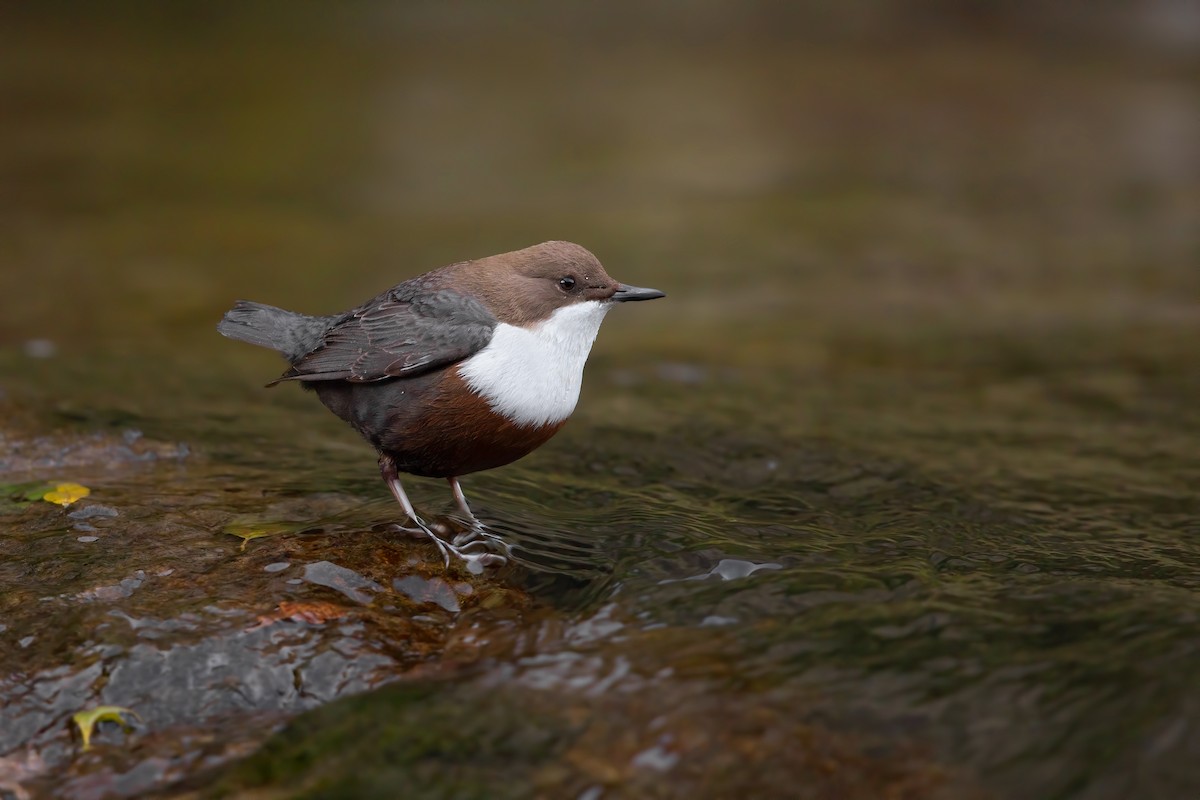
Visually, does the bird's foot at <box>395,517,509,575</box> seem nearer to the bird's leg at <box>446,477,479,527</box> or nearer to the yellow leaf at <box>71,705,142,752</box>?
the bird's leg at <box>446,477,479,527</box>

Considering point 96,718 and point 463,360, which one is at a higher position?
point 463,360

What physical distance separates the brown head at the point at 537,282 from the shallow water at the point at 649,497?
782mm

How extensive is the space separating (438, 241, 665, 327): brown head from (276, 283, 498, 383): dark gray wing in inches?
2.9

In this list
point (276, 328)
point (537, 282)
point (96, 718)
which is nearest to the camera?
point (96, 718)

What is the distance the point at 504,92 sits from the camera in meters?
16.0

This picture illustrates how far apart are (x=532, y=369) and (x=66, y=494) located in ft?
5.52

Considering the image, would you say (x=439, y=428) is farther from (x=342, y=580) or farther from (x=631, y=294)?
(x=631, y=294)

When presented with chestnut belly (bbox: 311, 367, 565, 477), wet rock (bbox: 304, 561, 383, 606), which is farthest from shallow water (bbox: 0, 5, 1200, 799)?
chestnut belly (bbox: 311, 367, 565, 477)

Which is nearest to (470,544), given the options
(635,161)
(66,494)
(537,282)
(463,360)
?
(463,360)

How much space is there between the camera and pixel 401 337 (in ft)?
12.6

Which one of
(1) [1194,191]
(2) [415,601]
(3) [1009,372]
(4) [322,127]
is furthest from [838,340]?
(4) [322,127]

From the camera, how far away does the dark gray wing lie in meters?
3.73

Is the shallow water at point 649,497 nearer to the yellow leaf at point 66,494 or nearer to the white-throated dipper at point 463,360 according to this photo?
the yellow leaf at point 66,494

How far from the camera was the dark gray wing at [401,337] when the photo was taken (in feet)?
12.2
